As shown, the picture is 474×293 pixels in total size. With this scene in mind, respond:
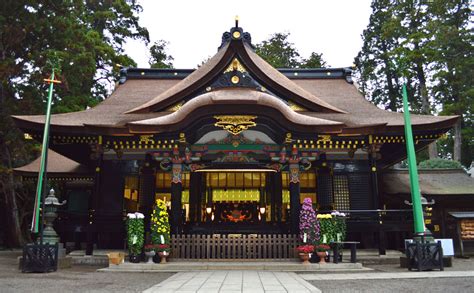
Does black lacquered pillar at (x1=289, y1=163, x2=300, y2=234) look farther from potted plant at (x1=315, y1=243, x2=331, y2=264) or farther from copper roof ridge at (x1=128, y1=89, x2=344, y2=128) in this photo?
copper roof ridge at (x1=128, y1=89, x2=344, y2=128)

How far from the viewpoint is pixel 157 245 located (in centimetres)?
1080

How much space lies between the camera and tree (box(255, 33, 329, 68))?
125 feet

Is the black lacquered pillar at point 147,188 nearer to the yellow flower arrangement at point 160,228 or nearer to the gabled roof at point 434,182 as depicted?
the yellow flower arrangement at point 160,228

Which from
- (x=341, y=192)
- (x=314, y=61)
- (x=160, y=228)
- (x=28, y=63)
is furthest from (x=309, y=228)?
(x=314, y=61)

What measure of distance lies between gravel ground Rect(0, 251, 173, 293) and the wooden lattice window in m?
7.36

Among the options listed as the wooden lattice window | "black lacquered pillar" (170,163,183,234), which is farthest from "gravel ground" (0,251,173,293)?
the wooden lattice window

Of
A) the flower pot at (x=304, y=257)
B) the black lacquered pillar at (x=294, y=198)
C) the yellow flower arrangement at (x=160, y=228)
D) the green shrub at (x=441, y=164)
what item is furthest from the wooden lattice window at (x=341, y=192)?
the yellow flower arrangement at (x=160, y=228)

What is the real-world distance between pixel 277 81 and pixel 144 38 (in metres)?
24.6

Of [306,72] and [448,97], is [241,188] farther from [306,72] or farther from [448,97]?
[448,97]

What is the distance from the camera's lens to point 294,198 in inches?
469

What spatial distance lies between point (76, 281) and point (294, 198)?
6.53 meters

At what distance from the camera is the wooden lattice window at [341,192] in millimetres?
14242

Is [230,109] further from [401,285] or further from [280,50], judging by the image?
[280,50]

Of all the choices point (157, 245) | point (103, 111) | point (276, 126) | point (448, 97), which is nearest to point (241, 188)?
point (276, 126)
